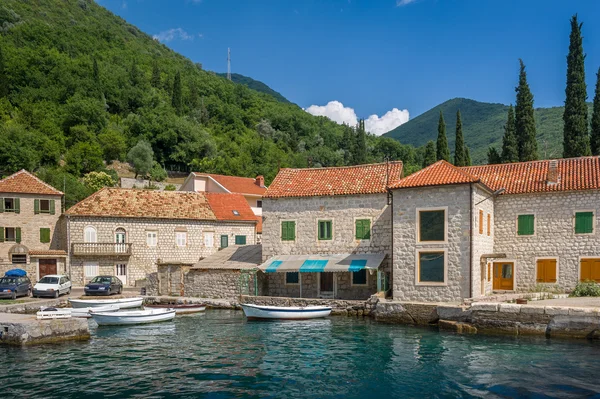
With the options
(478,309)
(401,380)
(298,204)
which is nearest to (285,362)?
(401,380)

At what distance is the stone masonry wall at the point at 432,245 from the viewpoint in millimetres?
22891

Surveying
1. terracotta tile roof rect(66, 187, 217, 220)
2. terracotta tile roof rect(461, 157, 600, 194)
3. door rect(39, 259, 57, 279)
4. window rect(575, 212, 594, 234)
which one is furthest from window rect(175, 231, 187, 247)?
window rect(575, 212, 594, 234)

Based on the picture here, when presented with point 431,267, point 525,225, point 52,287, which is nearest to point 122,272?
point 52,287

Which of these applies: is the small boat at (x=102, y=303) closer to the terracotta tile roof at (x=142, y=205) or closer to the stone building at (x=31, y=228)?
the stone building at (x=31, y=228)

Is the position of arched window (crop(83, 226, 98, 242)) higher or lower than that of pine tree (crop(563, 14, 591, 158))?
lower

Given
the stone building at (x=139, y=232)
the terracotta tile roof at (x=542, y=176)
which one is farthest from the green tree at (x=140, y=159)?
the terracotta tile roof at (x=542, y=176)

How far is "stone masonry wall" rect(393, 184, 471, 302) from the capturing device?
2289 centimetres

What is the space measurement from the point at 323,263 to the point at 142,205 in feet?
59.4

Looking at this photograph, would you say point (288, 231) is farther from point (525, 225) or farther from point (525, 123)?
point (525, 123)

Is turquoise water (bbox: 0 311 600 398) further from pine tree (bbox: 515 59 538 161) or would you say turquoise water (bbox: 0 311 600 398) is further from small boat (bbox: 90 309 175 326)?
pine tree (bbox: 515 59 538 161)

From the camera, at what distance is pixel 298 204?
29.3m

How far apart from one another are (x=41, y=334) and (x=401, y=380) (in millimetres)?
13678

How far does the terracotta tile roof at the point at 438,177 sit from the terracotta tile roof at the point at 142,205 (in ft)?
65.4

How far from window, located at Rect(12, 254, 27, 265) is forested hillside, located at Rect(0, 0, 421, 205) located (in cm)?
1605
